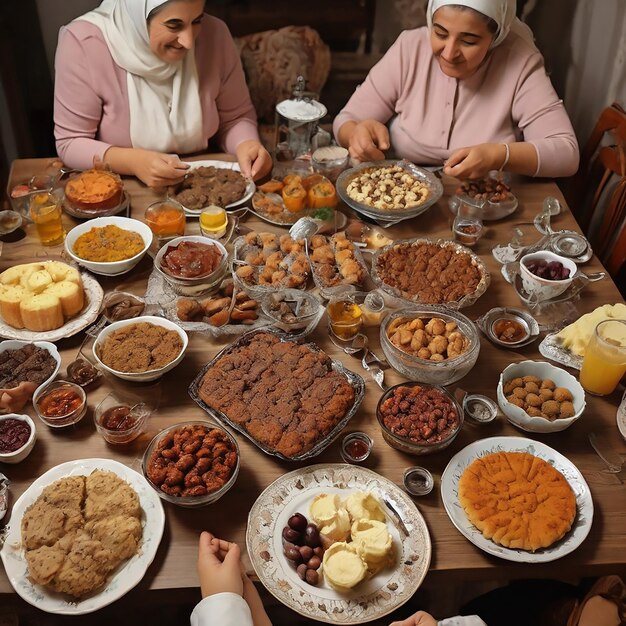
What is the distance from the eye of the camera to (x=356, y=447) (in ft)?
5.35

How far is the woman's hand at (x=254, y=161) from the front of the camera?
2498mm

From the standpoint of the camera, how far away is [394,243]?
217 cm

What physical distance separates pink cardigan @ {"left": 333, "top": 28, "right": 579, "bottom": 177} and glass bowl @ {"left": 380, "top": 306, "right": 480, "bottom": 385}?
1.04 meters

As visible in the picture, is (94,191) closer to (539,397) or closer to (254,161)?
(254,161)

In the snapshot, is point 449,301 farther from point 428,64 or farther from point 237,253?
point 428,64

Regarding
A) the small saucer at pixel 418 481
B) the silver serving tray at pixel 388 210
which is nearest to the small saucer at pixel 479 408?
the small saucer at pixel 418 481

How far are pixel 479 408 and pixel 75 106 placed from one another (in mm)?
1963

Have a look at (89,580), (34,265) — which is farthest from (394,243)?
(89,580)

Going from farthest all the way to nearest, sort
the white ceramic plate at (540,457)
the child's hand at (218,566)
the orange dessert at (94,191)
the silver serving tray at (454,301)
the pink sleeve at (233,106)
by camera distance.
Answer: the pink sleeve at (233,106)
the orange dessert at (94,191)
the silver serving tray at (454,301)
the white ceramic plate at (540,457)
the child's hand at (218,566)

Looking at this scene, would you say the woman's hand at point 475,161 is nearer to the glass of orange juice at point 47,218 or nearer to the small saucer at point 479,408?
the small saucer at point 479,408

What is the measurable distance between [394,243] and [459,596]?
1270 millimetres

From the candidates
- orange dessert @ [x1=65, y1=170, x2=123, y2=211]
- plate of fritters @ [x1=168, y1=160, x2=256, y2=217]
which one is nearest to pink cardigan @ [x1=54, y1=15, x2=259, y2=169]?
orange dessert @ [x1=65, y1=170, x2=123, y2=211]

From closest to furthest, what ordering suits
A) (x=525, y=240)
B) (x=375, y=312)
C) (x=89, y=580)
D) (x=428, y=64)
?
(x=89, y=580), (x=375, y=312), (x=525, y=240), (x=428, y=64)

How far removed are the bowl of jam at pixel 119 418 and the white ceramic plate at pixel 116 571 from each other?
0.07 metres
